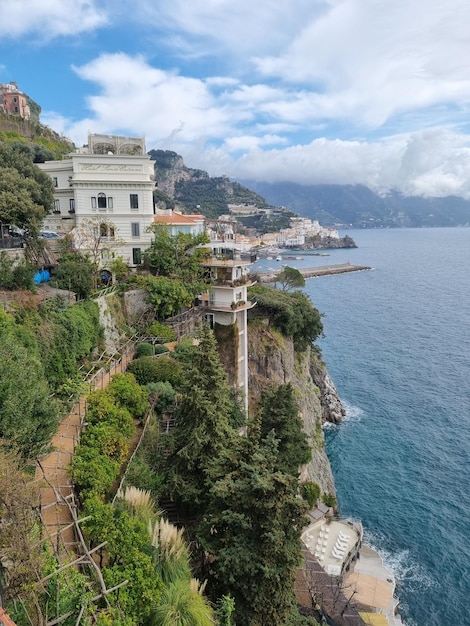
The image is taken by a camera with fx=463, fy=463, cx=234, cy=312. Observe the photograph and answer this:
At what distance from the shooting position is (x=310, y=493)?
29.0 m

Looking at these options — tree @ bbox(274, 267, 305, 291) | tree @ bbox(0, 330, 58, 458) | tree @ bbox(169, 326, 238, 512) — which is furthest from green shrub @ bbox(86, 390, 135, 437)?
tree @ bbox(274, 267, 305, 291)

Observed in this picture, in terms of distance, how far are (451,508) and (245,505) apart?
25.1 m

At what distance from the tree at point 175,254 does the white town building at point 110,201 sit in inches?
72.8

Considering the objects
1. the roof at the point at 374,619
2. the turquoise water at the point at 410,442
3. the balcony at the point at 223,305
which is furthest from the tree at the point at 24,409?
the turquoise water at the point at 410,442

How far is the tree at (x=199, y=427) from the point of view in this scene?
1519 cm

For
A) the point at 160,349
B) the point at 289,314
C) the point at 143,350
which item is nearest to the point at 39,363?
the point at 143,350

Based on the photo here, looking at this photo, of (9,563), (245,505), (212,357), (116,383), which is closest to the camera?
(9,563)

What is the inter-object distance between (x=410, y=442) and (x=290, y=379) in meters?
11.8

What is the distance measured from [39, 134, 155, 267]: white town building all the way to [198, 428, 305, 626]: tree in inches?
932

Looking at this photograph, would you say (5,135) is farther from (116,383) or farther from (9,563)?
(9,563)

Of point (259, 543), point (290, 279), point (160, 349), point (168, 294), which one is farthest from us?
point (290, 279)

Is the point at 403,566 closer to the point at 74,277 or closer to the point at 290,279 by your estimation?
the point at 74,277

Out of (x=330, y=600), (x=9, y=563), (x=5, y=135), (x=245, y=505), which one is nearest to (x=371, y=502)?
(x=330, y=600)

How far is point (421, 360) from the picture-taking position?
55.0 m
